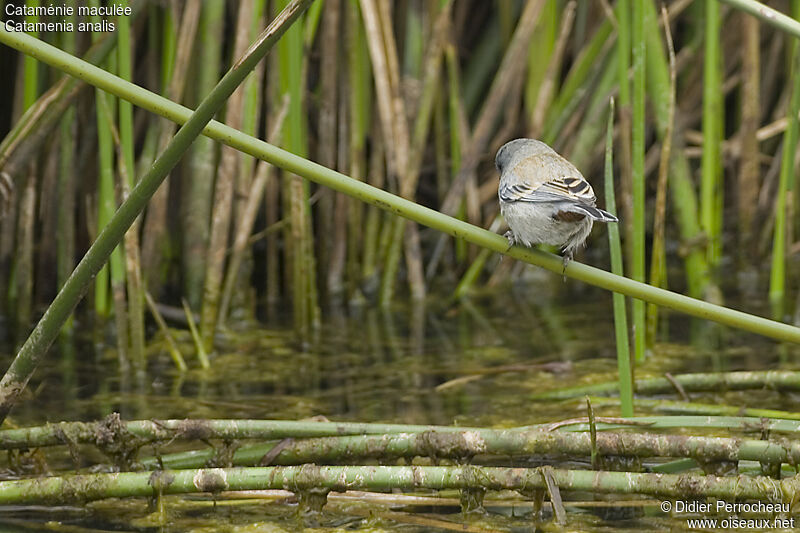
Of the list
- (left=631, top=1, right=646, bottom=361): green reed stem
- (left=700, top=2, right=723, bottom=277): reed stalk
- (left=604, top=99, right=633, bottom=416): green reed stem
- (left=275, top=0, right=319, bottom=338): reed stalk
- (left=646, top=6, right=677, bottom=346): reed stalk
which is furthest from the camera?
(left=700, top=2, right=723, bottom=277): reed stalk

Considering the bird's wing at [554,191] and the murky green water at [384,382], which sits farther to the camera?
the bird's wing at [554,191]

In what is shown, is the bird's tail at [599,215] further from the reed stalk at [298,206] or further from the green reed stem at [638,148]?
the reed stalk at [298,206]

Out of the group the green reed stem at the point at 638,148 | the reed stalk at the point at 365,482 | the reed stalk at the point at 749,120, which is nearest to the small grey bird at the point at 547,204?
the green reed stem at the point at 638,148

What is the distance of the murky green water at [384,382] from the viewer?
9.23 ft

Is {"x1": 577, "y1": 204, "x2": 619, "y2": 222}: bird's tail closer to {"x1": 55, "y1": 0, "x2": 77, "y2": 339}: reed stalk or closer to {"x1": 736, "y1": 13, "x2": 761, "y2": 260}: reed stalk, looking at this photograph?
{"x1": 55, "y1": 0, "x2": 77, "y2": 339}: reed stalk

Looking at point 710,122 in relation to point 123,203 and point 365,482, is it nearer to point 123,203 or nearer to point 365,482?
point 365,482

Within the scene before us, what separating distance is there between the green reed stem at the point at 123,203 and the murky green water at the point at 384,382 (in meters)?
0.49

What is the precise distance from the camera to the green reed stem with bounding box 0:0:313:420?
83.2 inches

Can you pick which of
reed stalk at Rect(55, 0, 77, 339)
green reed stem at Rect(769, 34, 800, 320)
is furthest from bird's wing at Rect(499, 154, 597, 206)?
reed stalk at Rect(55, 0, 77, 339)

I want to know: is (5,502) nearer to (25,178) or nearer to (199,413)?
(199,413)

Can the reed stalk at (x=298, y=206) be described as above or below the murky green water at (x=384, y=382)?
above

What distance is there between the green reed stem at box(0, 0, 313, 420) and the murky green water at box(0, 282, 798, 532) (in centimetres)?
49

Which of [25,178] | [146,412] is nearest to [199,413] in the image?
[146,412]

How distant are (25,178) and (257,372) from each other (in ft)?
4.76
